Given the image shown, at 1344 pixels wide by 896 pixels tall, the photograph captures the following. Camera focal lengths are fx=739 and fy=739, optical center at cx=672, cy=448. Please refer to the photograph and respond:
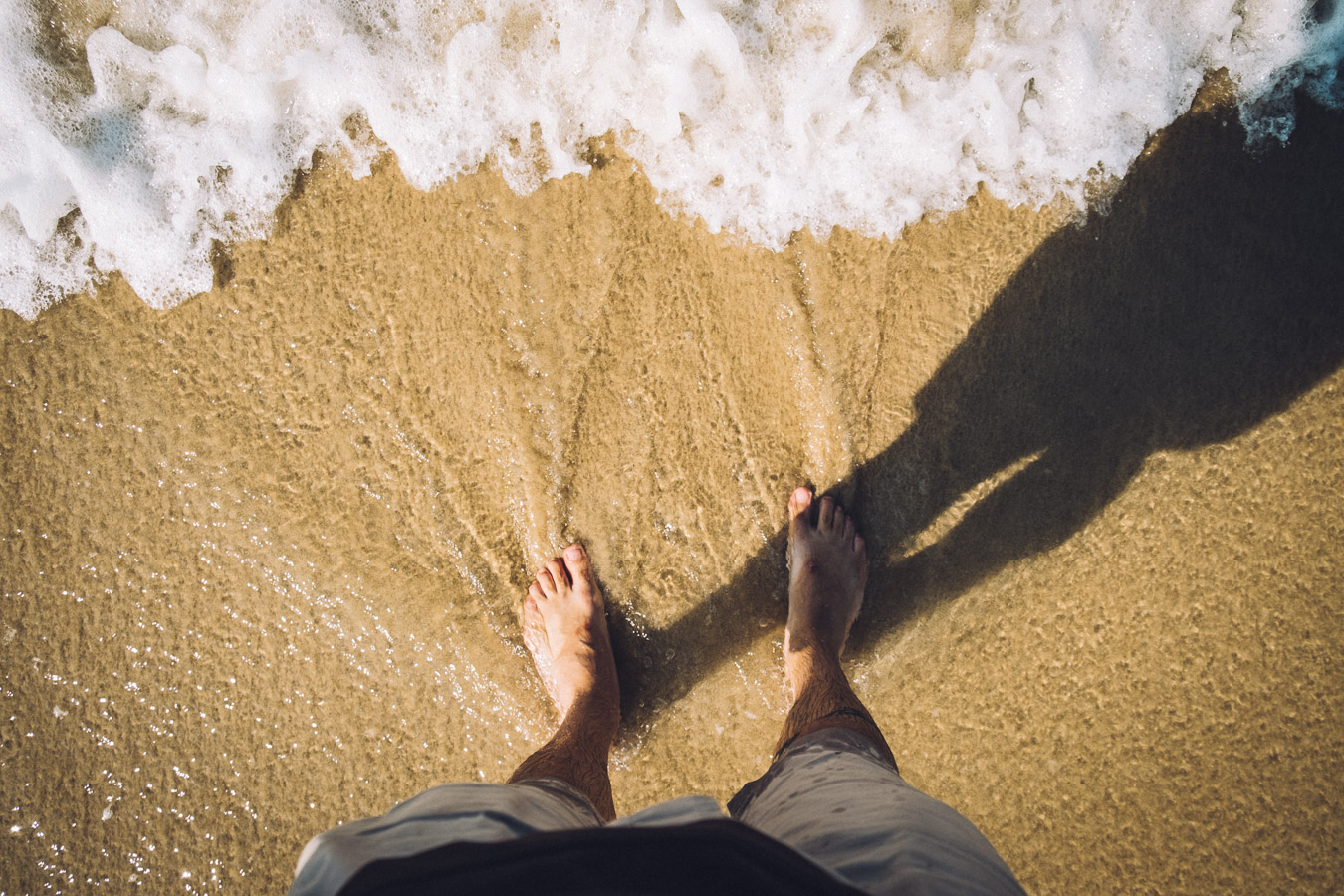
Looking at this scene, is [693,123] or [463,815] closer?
[463,815]

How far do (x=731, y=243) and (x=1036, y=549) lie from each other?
3.62ft

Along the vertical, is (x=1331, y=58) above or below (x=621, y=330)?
below

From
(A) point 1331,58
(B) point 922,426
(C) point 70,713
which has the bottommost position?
(B) point 922,426

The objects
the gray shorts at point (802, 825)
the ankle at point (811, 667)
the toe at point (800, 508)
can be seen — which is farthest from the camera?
the toe at point (800, 508)

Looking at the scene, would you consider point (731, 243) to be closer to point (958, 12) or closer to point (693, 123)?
point (693, 123)

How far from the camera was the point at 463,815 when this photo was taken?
3.61ft

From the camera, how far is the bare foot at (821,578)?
1.83 meters

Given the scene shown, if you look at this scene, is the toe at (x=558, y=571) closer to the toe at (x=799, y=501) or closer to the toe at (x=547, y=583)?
the toe at (x=547, y=583)

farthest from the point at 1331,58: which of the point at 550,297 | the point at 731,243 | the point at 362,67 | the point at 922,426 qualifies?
the point at 362,67

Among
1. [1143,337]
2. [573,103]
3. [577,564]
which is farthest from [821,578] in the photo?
[573,103]

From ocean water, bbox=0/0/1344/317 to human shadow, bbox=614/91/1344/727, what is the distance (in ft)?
0.62

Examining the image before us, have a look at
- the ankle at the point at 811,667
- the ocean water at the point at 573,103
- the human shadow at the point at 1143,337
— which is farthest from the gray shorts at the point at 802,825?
the ocean water at the point at 573,103

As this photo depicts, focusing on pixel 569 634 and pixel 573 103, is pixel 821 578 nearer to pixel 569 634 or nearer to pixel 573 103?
pixel 569 634

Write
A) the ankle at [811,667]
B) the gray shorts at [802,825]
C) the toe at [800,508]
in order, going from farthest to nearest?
the toe at [800,508], the ankle at [811,667], the gray shorts at [802,825]
